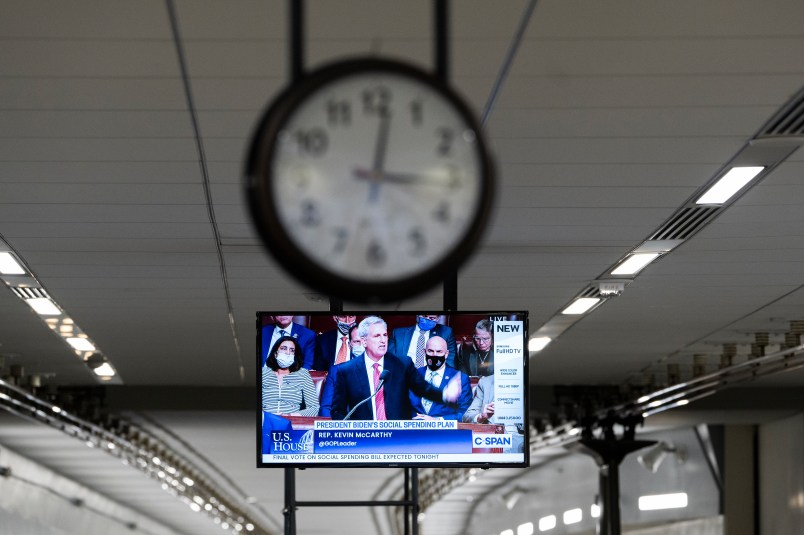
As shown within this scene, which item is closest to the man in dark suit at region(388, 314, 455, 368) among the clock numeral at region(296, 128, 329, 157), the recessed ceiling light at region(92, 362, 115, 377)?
the clock numeral at region(296, 128, 329, 157)

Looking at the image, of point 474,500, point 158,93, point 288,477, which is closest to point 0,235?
point 288,477

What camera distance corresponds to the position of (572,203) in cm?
713

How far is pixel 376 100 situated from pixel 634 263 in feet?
20.1

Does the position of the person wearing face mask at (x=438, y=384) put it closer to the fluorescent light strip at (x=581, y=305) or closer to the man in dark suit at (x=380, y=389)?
the man in dark suit at (x=380, y=389)

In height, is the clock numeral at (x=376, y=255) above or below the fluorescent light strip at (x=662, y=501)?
above

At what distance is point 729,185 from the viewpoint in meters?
6.72

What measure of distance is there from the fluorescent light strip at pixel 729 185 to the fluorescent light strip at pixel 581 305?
130 inches

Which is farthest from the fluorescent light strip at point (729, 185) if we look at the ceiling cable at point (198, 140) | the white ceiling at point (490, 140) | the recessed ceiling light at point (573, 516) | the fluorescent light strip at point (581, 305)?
the recessed ceiling light at point (573, 516)

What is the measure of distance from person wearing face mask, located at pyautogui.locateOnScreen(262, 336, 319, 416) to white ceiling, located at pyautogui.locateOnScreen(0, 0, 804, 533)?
0.87 metres

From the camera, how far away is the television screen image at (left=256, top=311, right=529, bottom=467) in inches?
279

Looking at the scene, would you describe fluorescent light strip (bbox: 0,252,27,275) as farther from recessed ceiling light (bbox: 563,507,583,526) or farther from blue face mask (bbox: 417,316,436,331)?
recessed ceiling light (bbox: 563,507,583,526)

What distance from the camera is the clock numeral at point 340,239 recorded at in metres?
2.98

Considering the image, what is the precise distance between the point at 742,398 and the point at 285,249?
48.2 ft

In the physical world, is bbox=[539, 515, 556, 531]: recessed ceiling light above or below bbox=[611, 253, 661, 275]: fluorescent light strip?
below
